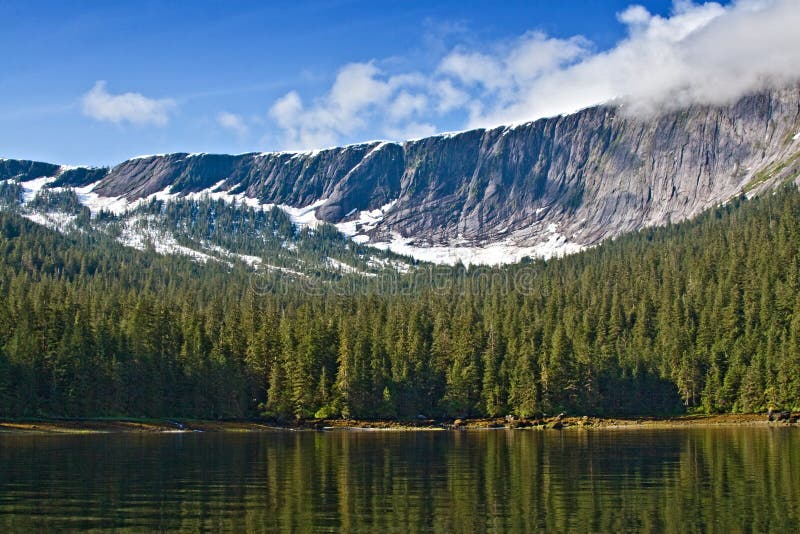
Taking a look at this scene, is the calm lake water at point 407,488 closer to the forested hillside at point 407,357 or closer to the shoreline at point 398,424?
the shoreline at point 398,424

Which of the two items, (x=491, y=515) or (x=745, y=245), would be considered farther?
(x=745, y=245)

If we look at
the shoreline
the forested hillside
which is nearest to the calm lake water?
the shoreline

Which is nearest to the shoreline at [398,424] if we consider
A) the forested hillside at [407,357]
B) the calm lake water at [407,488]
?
the forested hillside at [407,357]

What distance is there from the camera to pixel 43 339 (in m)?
113

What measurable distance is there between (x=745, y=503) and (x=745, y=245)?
144157 mm

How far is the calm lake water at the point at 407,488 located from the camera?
32562 mm

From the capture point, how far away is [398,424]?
12062cm

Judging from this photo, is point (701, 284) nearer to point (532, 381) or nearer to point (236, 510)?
point (532, 381)

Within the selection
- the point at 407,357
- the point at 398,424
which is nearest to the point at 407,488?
the point at 398,424

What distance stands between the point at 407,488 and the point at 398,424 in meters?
77.7

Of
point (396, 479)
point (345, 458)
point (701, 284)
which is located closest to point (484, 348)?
point (701, 284)

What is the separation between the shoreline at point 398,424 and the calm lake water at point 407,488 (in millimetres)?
28223

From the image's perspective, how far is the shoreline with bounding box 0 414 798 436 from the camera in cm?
10206

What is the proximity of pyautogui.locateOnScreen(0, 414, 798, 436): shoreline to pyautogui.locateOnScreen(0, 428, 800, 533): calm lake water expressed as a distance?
2822cm
